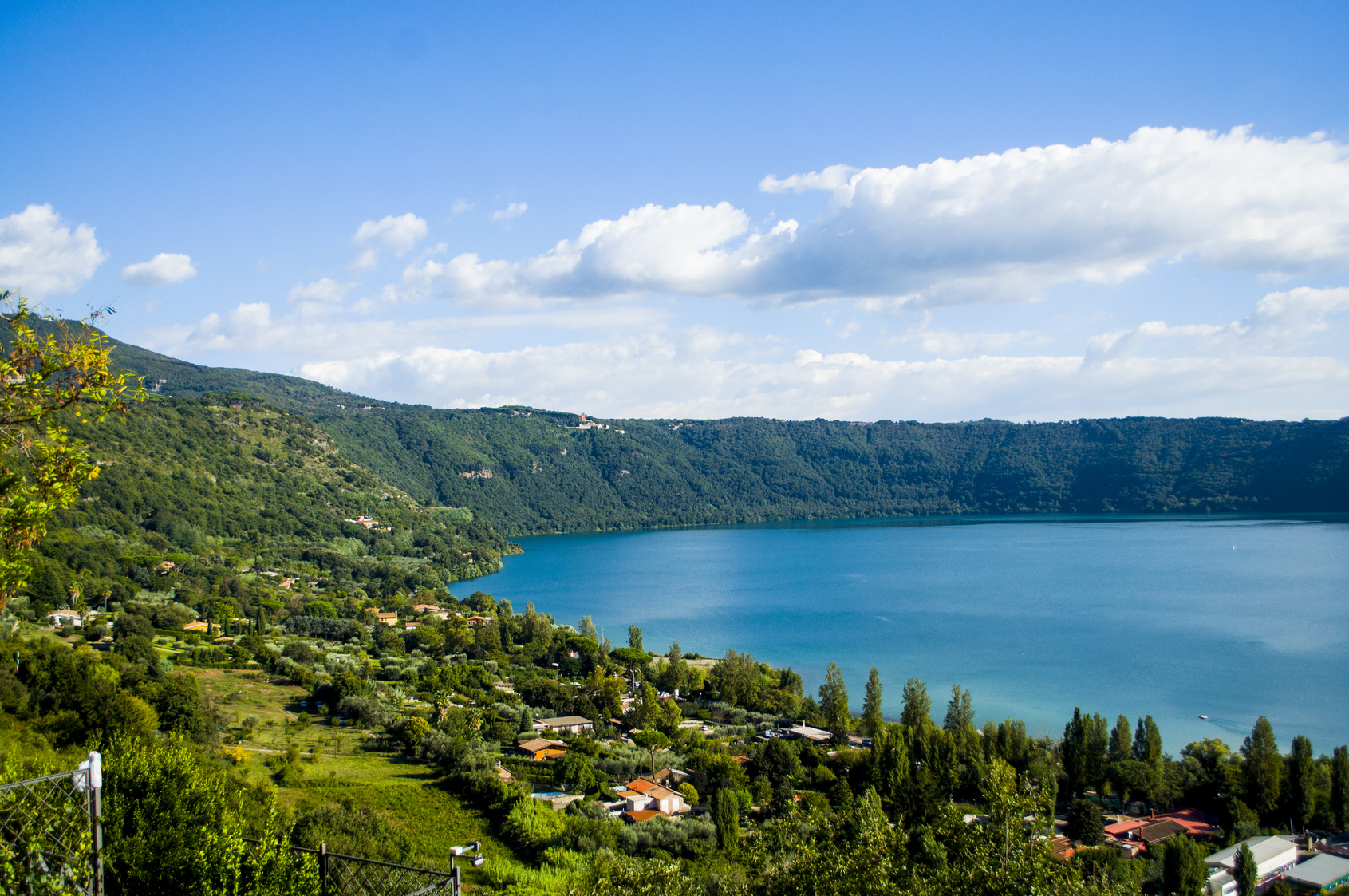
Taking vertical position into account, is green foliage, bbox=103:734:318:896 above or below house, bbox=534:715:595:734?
above

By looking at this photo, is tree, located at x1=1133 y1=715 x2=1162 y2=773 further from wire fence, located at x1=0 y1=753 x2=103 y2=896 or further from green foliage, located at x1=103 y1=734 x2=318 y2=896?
wire fence, located at x1=0 y1=753 x2=103 y2=896

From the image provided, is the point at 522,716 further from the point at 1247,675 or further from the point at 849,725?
the point at 1247,675

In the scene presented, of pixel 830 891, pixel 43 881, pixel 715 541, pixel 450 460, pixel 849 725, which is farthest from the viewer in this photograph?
pixel 450 460

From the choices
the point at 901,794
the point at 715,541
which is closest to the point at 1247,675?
the point at 901,794

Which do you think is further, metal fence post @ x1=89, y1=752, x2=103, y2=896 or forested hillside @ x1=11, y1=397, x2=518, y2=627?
forested hillside @ x1=11, y1=397, x2=518, y2=627

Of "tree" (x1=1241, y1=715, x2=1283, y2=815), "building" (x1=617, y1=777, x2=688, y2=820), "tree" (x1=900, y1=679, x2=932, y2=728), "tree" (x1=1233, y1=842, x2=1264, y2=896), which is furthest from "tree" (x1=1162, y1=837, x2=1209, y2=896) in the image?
"building" (x1=617, y1=777, x2=688, y2=820)

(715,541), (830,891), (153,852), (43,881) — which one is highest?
(43,881)

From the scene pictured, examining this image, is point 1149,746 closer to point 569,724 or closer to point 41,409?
point 569,724
